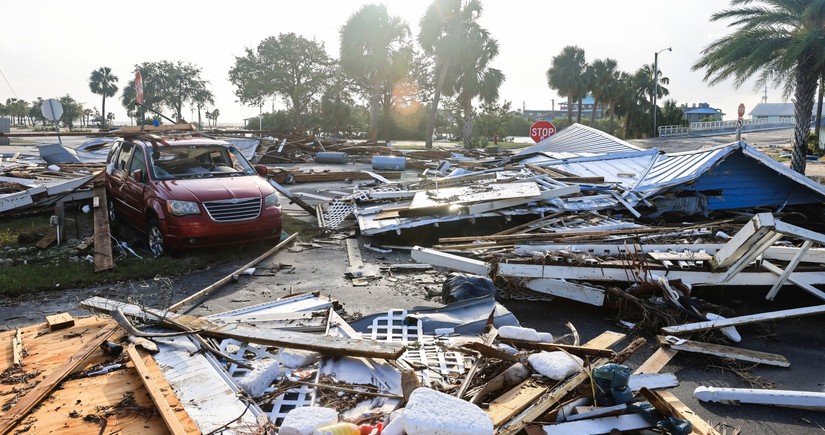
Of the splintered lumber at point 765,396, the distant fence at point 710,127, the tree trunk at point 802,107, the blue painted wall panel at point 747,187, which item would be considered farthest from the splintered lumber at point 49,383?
the distant fence at point 710,127

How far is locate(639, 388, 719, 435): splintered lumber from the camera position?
3.82 metres

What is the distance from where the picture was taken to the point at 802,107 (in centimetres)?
2041

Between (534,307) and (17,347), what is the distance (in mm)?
5305

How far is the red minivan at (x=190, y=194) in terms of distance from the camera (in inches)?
331

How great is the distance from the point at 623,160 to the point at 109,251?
454 inches

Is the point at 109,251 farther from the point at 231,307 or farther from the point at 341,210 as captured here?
the point at 341,210

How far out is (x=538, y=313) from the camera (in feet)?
22.0

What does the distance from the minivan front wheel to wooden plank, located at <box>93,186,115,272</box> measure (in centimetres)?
58

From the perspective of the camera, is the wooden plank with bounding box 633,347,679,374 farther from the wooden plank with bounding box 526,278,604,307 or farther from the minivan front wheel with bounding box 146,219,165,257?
the minivan front wheel with bounding box 146,219,165,257

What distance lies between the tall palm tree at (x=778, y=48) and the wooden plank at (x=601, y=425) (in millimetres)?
18430

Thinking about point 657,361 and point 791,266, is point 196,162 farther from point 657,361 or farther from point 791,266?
point 791,266

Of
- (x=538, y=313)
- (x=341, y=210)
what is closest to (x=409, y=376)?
(x=538, y=313)

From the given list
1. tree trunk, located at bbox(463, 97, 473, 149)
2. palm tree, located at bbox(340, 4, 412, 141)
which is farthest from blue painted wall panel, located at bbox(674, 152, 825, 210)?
palm tree, located at bbox(340, 4, 412, 141)

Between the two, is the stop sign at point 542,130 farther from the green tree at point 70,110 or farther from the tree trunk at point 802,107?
the green tree at point 70,110
